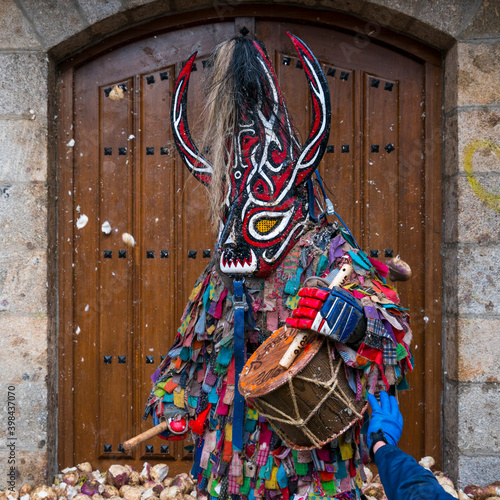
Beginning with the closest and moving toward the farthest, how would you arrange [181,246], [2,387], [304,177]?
[304,177]
[2,387]
[181,246]

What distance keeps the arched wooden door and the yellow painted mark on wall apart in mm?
221

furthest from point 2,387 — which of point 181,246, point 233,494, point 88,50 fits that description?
point 88,50

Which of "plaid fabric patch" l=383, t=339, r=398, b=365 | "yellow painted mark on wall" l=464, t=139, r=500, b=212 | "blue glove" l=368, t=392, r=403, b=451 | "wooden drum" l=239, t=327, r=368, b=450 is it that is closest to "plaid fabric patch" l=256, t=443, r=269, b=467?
"wooden drum" l=239, t=327, r=368, b=450

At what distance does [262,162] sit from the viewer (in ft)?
5.12

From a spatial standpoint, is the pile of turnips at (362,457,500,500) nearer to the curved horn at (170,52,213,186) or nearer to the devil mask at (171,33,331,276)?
the devil mask at (171,33,331,276)

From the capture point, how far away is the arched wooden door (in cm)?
265

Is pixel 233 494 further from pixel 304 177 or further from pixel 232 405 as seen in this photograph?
pixel 304 177

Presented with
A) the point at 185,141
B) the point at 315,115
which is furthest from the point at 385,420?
the point at 185,141

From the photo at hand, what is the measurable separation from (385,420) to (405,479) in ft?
0.83

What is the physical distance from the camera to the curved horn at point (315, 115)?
5.03 ft

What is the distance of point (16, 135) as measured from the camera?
8.48 ft

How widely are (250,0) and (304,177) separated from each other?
1.54 meters

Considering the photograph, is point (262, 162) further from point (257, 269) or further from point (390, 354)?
point (390, 354)

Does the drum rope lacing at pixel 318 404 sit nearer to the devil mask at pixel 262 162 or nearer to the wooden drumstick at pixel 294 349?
the wooden drumstick at pixel 294 349
